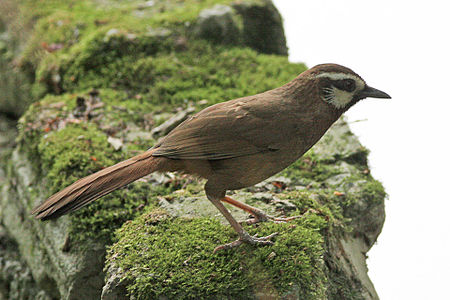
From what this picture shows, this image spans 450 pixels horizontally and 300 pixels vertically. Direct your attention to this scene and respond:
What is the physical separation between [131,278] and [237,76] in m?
3.59

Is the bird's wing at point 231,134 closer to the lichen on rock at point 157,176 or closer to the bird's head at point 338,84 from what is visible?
the bird's head at point 338,84

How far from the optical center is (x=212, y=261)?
3543 millimetres

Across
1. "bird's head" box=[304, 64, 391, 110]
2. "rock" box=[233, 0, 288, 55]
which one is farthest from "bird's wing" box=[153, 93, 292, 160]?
"rock" box=[233, 0, 288, 55]

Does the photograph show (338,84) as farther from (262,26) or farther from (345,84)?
(262,26)

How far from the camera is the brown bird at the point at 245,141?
3619 millimetres

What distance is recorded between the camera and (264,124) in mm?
3674

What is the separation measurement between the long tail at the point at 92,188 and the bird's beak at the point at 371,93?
1.62m

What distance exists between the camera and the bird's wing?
363 centimetres

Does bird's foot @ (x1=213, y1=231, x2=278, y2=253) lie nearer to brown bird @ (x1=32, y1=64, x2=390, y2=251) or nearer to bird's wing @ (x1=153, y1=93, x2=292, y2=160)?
brown bird @ (x1=32, y1=64, x2=390, y2=251)

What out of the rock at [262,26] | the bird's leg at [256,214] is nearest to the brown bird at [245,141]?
the bird's leg at [256,214]

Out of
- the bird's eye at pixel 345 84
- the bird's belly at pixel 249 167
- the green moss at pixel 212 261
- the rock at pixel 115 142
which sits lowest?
the rock at pixel 115 142

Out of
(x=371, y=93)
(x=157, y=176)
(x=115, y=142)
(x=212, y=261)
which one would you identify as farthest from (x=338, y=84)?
(x=115, y=142)

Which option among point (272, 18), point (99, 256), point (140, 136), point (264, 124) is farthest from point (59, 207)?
point (272, 18)

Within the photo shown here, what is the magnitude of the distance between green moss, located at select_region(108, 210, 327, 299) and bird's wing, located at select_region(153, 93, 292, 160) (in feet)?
2.06
